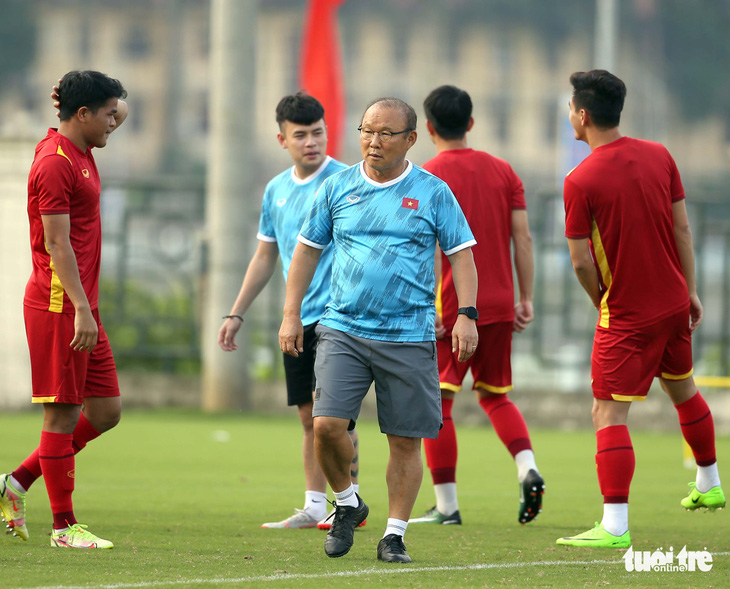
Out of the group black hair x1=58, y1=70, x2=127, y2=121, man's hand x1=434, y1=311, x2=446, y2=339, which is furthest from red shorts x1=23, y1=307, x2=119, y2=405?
man's hand x1=434, y1=311, x2=446, y2=339

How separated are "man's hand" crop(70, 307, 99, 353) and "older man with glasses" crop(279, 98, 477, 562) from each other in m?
0.89

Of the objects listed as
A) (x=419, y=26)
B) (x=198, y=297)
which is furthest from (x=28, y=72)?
(x=198, y=297)

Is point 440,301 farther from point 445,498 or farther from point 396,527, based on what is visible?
point 396,527

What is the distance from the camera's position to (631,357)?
6.41 m

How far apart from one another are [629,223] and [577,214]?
0.87 feet

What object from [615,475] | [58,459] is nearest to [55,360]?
[58,459]

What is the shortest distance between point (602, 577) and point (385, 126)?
2220 millimetres

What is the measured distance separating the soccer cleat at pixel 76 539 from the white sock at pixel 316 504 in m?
1.42

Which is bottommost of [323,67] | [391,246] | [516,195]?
[391,246]

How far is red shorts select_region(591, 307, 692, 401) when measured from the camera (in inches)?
252

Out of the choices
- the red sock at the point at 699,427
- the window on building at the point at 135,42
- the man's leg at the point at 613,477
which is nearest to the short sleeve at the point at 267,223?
the man's leg at the point at 613,477

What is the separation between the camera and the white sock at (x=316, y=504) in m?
7.18

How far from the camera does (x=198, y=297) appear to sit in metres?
16.9

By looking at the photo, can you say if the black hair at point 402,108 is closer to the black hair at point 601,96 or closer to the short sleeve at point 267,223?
the black hair at point 601,96
